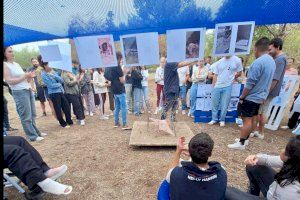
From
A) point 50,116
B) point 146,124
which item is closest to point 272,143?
point 146,124

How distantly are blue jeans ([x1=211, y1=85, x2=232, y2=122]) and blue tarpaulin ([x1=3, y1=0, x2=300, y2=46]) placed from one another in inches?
87.4

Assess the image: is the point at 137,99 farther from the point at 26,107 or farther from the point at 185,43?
the point at 185,43

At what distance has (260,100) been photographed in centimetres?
375

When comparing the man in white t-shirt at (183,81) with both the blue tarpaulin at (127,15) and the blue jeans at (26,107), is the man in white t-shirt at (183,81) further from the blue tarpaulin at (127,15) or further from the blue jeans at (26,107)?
the blue jeans at (26,107)

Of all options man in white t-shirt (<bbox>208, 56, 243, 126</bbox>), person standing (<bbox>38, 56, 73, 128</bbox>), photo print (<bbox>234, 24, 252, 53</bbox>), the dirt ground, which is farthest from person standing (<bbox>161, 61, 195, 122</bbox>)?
person standing (<bbox>38, 56, 73, 128</bbox>)

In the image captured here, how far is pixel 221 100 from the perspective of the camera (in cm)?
550

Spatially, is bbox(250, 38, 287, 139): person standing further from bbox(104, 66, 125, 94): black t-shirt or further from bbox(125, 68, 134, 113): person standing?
bbox(125, 68, 134, 113): person standing

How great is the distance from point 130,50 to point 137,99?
3.65 m

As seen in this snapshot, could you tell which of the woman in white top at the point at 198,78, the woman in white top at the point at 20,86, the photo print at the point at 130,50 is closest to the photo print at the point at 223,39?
the photo print at the point at 130,50

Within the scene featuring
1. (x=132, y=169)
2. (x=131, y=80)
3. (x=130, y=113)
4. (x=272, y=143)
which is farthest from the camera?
(x=130, y=113)

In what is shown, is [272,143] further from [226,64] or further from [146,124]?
[146,124]

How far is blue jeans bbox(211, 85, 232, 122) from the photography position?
5.32 m

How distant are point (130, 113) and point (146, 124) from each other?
7.57 feet

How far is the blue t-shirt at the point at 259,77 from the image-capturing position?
355cm
